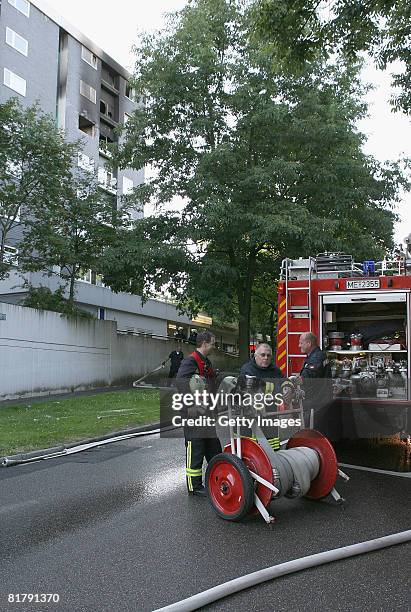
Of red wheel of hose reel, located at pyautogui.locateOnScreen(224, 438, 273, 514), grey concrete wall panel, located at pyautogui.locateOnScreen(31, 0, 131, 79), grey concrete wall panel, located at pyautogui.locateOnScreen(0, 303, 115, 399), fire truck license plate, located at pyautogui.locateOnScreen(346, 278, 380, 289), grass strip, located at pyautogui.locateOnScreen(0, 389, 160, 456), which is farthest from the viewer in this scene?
grey concrete wall panel, located at pyautogui.locateOnScreen(31, 0, 131, 79)

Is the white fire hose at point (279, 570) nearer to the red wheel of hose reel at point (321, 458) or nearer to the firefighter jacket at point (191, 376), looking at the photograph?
the red wheel of hose reel at point (321, 458)

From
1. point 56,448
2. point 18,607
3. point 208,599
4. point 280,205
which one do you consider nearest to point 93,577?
point 18,607

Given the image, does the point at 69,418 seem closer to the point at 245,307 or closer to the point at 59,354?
the point at 59,354

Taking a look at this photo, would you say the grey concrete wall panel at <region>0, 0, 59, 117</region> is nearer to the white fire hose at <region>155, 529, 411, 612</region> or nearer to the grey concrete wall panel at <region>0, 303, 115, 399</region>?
the grey concrete wall panel at <region>0, 303, 115, 399</region>

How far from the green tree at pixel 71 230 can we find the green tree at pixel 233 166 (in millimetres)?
990

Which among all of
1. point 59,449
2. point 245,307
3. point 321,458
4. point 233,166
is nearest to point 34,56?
point 233,166

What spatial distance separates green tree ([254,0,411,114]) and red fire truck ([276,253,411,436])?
3.73 meters

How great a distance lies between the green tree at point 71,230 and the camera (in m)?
19.4

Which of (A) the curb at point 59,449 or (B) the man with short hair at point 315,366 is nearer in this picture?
(B) the man with short hair at point 315,366

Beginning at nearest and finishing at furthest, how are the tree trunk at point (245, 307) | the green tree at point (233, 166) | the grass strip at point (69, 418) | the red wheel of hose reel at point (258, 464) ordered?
the red wheel of hose reel at point (258, 464) < the grass strip at point (69, 418) < the green tree at point (233, 166) < the tree trunk at point (245, 307)

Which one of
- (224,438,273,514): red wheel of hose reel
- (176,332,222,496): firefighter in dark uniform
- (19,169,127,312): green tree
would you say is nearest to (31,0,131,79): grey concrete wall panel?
(19,169,127,312): green tree

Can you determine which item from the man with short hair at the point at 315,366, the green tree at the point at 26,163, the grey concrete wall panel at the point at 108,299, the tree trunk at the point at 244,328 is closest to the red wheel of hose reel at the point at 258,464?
the man with short hair at the point at 315,366

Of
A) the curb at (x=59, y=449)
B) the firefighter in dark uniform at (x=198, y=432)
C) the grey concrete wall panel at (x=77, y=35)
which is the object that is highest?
the grey concrete wall panel at (x=77, y=35)

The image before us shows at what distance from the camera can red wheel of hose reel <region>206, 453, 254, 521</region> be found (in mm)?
5238
